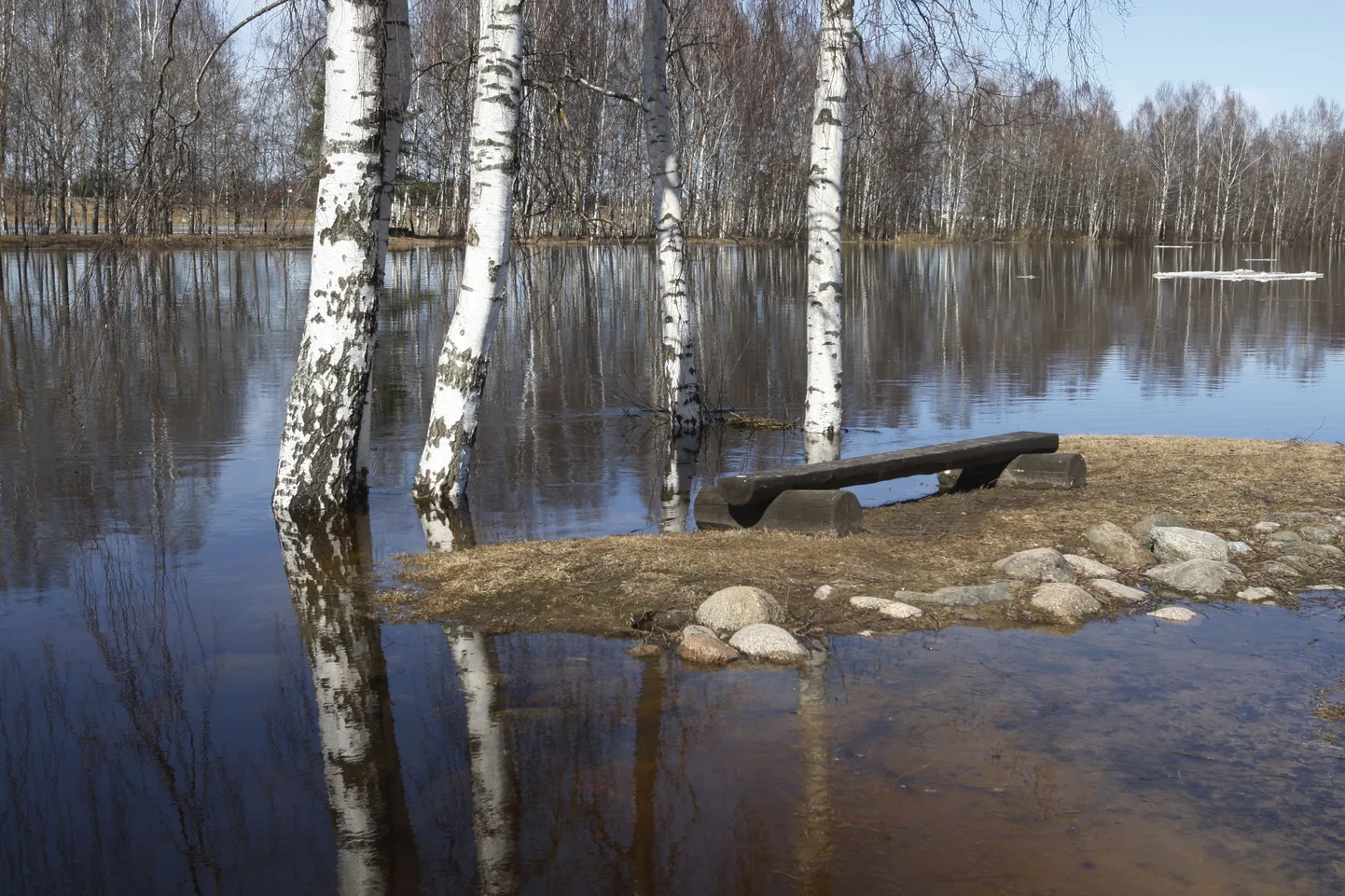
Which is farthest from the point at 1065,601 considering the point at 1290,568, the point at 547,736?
the point at 547,736

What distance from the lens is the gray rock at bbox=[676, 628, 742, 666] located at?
5.55 meters

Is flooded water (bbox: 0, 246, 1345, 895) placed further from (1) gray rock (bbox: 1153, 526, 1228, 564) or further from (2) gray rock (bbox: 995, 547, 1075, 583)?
(1) gray rock (bbox: 1153, 526, 1228, 564)

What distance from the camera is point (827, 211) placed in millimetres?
10812

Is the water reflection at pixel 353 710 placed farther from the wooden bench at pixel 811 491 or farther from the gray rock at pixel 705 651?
the wooden bench at pixel 811 491

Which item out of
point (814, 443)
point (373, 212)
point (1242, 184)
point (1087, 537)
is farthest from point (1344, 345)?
point (1242, 184)

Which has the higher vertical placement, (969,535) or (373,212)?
(373,212)

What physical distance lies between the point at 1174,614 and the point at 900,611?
1.36 metres

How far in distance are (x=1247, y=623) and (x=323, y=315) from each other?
5955 millimetres

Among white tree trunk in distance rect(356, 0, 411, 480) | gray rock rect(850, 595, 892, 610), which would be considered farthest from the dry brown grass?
white tree trunk in distance rect(356, 0, 411, 480)

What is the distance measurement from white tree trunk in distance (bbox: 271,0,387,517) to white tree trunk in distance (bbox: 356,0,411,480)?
0.43ft

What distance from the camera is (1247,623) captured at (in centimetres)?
619

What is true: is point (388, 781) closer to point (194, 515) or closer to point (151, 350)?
point (194, 515)

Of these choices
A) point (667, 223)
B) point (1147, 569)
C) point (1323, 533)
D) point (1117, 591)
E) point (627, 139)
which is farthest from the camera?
point (627, 139)

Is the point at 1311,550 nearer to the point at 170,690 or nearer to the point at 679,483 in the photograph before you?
the point at 679,483
